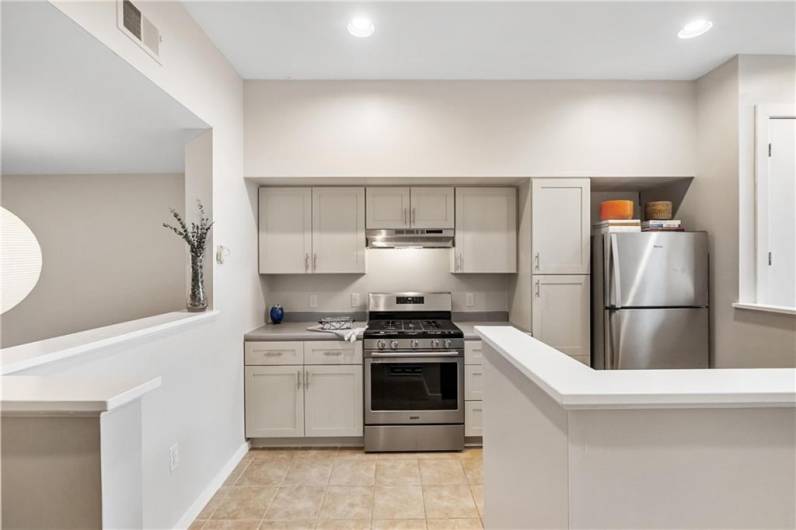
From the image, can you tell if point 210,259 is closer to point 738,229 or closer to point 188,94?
point 188,94

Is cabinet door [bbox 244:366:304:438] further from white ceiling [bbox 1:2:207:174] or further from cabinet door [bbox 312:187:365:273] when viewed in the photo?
white ceiling [bbox 1:2:207:174]

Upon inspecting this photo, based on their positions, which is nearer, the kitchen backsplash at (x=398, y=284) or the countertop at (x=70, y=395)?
the countertop at (x=70, y=395)

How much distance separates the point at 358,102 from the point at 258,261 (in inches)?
60.6

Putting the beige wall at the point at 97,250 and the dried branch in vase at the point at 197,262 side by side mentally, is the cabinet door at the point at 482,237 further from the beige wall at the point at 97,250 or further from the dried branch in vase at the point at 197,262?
the beige wall at the point at 97,250

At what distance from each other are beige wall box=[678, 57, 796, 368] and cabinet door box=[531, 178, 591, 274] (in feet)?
2.83

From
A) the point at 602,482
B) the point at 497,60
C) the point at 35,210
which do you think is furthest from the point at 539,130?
the point at 35,210

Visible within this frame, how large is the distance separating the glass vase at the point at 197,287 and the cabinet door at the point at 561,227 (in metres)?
2.37

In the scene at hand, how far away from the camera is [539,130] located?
296cm

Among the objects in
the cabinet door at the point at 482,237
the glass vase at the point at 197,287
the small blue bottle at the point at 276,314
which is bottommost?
the small blue bottle at the point at 276,314

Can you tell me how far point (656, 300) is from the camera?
277 centimetres

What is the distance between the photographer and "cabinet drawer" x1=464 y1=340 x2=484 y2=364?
2.93 meters

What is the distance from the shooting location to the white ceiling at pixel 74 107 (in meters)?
1.40

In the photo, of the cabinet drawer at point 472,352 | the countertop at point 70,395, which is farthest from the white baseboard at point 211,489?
the cabinet drawer at point 472,352

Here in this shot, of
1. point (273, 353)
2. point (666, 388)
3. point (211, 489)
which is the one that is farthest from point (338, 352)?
point (666, 388)
